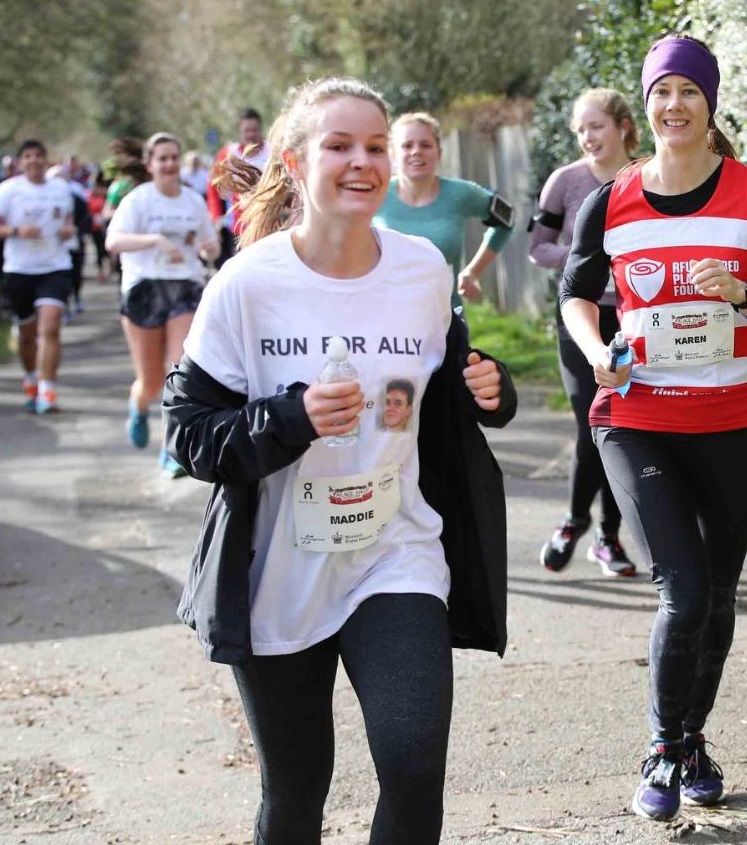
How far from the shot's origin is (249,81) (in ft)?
126

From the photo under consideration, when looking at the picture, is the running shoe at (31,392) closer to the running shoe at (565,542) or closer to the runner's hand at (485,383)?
the running shoe at (565,542)

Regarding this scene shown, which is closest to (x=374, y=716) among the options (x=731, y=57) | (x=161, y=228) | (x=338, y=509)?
(x=338, y=509)

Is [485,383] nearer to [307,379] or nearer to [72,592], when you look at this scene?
[307,379]

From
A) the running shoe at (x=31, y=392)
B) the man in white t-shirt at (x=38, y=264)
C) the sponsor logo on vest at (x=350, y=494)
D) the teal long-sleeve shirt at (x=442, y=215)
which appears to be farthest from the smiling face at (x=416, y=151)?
the running shoe at (x=31, y=392)

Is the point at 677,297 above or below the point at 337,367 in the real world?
above

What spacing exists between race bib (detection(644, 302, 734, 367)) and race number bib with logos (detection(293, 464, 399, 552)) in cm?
117

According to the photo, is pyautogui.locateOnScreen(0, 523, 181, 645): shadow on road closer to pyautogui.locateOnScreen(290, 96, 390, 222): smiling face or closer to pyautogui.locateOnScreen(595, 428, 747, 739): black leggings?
pyautogui.locateOnScreen(595, 428, 747, 739): black leggings

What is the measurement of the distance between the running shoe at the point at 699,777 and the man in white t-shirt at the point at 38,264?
8889 mm

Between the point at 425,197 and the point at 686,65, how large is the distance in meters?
2.93

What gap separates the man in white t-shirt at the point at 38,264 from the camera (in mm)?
12367

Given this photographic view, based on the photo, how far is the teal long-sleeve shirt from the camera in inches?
266

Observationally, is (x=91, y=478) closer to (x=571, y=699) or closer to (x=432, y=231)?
(x=432, y=231)

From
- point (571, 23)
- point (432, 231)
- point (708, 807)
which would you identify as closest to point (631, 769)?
point (708, 807)

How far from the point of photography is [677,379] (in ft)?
13.2
